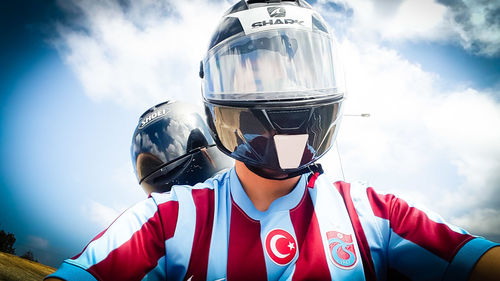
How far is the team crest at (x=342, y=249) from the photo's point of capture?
3.63ft

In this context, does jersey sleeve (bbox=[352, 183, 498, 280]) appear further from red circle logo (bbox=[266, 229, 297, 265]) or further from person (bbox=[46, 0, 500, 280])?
red circle logo (bbox=[266, 229, 297, 265])

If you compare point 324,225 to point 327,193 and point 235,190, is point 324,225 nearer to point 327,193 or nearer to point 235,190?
point 327,193

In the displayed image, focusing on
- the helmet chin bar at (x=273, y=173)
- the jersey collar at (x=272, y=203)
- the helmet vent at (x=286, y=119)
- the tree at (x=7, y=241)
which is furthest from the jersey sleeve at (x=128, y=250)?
the tree at (x=7, y=241)

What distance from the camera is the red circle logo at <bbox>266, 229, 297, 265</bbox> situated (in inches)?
44.1

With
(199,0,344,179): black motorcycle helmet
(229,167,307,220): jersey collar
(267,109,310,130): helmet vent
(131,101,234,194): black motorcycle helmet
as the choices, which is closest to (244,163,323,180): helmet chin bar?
(199,0,344,179): black motorcycle helmet

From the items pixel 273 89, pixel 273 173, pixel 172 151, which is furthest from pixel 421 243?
pixel 172 151

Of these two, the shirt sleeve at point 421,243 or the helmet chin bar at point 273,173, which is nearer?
the shirt sleeve at point 421,243

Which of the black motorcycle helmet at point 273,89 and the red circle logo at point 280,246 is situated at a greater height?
the black motorcycle helmet at point 273,89

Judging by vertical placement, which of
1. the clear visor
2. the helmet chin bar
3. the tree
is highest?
the clear visor

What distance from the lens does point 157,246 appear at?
1.10 metres

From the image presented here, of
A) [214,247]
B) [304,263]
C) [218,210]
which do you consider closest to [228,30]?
[218,210]

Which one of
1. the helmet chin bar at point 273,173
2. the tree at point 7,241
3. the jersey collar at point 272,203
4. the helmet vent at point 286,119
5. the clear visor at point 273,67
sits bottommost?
the tree at point 7,241

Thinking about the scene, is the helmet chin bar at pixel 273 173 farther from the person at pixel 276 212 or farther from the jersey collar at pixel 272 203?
the jersey collar at pixel 272 203

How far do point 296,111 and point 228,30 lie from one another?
74 centimetres
